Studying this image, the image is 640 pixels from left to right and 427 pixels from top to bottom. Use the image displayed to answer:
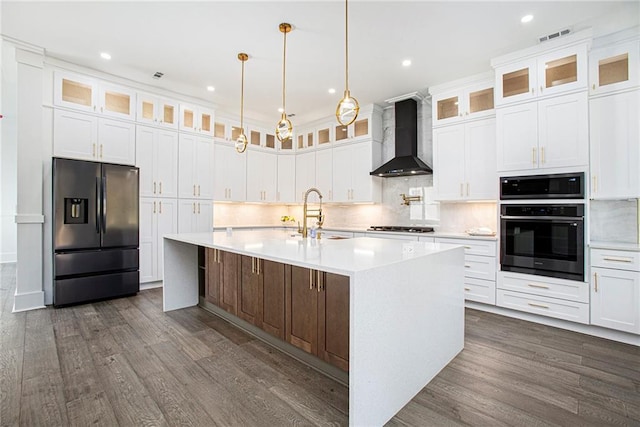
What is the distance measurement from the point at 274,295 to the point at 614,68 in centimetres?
391

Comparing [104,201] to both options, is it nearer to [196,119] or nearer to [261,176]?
[196,119]

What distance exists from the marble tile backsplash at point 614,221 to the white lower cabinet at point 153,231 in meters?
5.39

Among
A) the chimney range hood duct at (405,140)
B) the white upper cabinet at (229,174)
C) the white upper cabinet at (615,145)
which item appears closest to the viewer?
the white upper cabinet at (615,145)

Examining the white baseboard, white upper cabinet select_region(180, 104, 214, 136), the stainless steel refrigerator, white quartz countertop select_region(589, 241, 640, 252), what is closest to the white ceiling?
white upper cabinet select_region(180, 104, 214, 136)

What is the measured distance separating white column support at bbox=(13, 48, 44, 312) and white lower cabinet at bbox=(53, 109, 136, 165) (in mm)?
196

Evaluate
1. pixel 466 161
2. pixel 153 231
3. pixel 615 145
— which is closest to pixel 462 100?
pixel 466 161

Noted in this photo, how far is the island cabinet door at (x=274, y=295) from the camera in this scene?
2346mm

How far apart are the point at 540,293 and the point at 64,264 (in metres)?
5.39

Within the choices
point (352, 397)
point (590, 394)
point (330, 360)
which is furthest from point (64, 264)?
point (590, 394)

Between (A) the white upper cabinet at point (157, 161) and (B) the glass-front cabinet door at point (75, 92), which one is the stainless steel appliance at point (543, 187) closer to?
(A) the white upper cabinet at point (157, 161)

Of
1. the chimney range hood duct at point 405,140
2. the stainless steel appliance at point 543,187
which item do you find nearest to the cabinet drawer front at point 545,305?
the stainless steel appliance at point 543,187

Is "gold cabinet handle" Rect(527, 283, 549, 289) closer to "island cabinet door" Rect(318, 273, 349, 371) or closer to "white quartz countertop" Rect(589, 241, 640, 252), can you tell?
"white quartz countertop" Rect(589, 241, 640, 252)

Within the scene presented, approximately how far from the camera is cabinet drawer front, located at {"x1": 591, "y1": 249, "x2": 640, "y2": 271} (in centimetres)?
268

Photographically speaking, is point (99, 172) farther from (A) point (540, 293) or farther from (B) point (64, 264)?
(A) point (540, 293)
